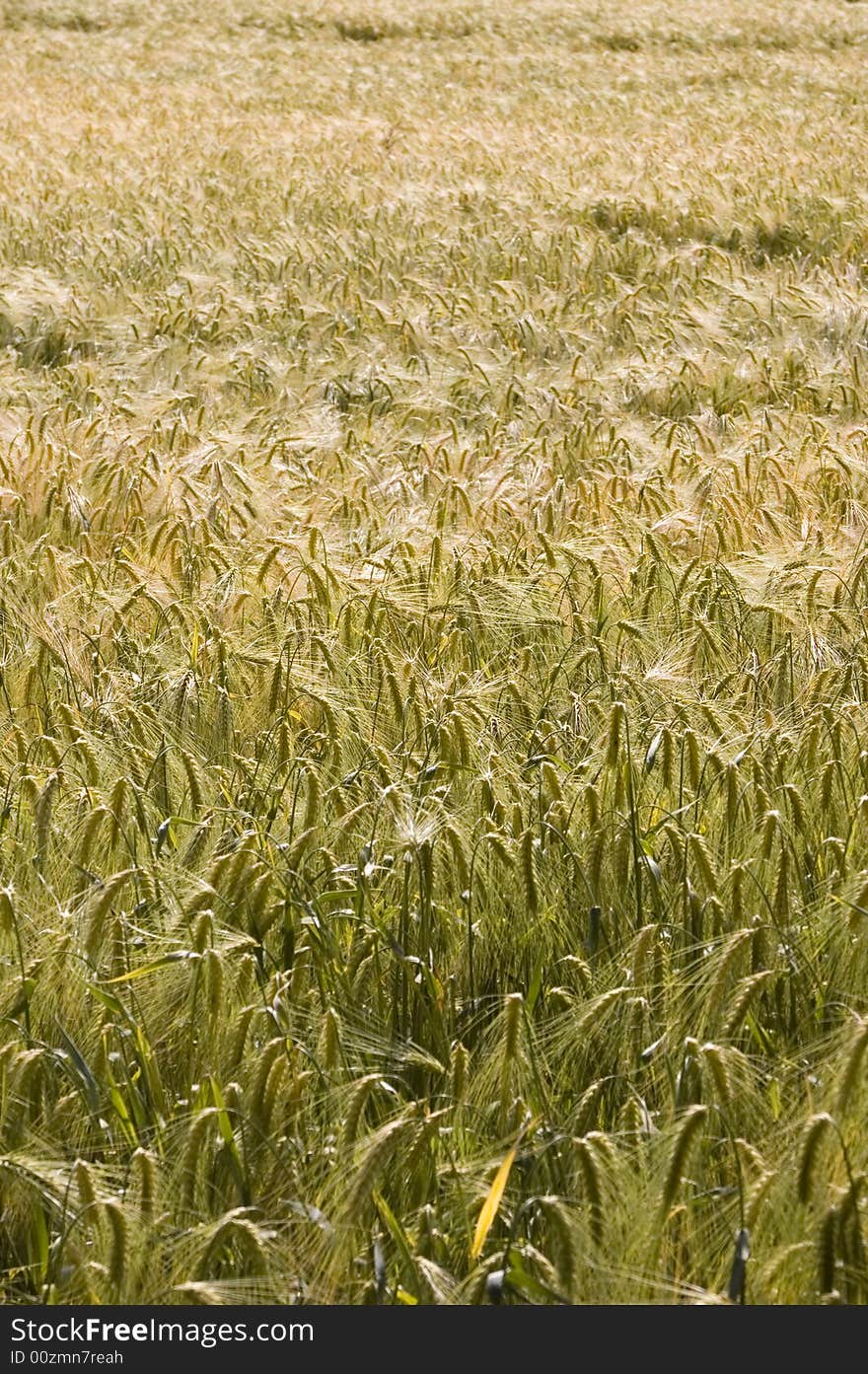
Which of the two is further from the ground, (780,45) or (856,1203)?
(780,45)

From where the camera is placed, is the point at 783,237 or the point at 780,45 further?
the point at 780,45

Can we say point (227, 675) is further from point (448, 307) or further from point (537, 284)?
point (537, 284)

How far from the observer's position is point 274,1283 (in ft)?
4.67

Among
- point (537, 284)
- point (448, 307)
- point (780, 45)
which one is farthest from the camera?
point (780, 45)

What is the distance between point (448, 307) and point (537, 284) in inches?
36.8

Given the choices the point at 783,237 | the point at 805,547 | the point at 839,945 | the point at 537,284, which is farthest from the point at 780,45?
the point at 839,945

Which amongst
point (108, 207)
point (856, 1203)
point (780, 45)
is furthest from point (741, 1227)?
point (780, 45)

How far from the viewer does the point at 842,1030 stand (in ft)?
5.41

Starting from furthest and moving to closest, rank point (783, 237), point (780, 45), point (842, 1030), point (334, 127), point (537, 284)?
point (780, 45) < point (334, 127) < point (783, 237) < point (537, 284) < point (842, 1030)

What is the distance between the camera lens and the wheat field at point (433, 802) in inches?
58.7

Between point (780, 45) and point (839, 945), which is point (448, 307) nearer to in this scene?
point (839, 945)

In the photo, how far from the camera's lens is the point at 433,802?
2174mm

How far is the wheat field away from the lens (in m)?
1.49
